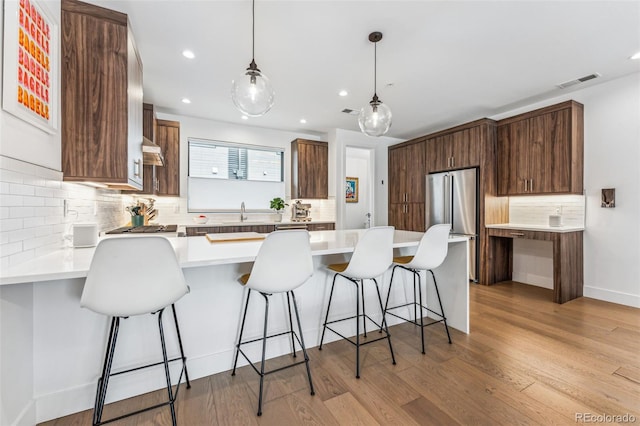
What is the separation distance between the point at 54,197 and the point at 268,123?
11.8ft

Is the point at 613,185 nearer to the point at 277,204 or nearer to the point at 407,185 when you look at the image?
the point at 407,185

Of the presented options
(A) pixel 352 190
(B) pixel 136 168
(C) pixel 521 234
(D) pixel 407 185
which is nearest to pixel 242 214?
(B) pixel 136 168

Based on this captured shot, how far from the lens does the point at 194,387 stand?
178 centimetres

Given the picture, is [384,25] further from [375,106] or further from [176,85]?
[176,85]

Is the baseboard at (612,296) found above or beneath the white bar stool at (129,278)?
beneath

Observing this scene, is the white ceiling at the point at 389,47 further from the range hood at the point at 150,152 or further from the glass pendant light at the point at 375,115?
the range hood at the point at 150,152

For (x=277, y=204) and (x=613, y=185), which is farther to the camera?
(x=277, y=204)

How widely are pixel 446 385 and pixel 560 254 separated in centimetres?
263

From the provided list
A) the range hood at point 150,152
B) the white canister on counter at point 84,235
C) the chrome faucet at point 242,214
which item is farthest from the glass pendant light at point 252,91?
the chrome faucet at point 242,214

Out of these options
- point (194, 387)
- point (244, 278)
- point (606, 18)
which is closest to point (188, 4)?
point (244, 278)

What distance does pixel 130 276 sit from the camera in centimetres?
124

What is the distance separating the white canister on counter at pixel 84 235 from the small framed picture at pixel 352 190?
5538 millimetres

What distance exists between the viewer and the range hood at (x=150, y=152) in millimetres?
2876

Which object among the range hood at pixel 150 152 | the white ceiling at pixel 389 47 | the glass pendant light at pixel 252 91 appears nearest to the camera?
the glass pendant light at pixel 252 91
